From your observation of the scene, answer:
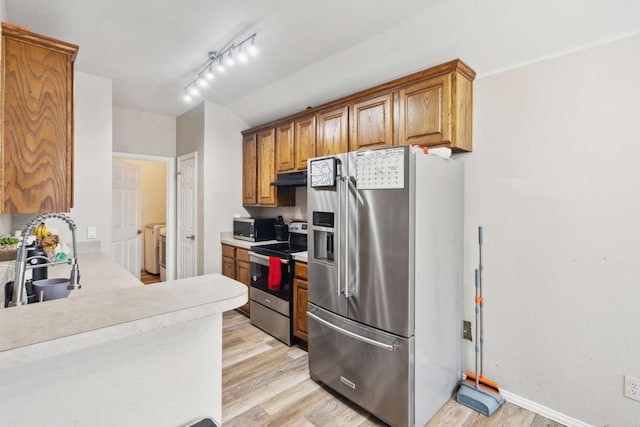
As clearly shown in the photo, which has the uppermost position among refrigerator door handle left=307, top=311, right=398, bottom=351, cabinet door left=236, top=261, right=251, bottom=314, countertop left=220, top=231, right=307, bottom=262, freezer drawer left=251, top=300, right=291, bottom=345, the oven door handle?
countertop left=220, top=231, right=307, bottom=262

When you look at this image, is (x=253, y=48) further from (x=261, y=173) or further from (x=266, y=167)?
(x=261, y=173)

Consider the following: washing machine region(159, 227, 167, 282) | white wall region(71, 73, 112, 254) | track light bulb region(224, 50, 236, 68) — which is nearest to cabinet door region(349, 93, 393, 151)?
track light bulb region(224, 50, 236, 68)

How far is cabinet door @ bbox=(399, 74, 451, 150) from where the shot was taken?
220cm

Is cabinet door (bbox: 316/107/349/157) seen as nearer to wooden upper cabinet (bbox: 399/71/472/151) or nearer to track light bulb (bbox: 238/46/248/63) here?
wooden upper cabinet (bbox: 399/71/472/151)

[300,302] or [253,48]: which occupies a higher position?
[253,48]

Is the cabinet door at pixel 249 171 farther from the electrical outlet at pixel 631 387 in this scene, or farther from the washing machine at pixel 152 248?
the electrical outlet at pixel 631 387

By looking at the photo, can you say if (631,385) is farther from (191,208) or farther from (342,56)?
(191,208)

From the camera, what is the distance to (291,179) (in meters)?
3.45

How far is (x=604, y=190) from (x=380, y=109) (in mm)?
1614

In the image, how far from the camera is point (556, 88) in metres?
2.00

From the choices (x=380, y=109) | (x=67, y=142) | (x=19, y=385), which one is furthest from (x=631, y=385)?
(x=67, y=142)

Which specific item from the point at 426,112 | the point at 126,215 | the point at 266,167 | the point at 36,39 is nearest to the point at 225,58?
the point at 36,39

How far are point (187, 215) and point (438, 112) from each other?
3.54 meters

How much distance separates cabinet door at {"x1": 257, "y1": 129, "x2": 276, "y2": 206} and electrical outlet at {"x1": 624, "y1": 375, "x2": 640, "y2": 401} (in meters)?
3.31
